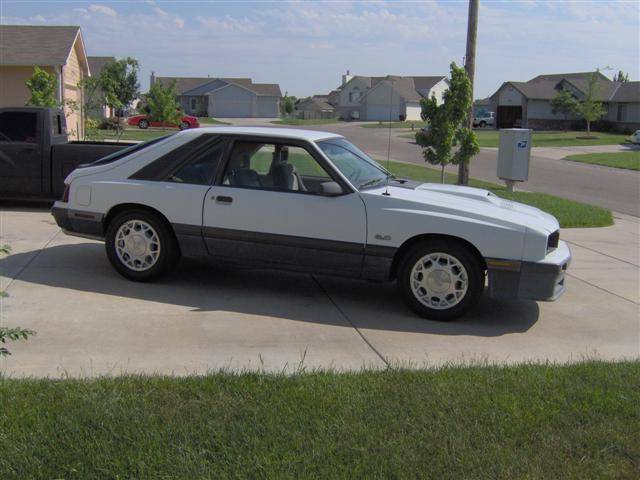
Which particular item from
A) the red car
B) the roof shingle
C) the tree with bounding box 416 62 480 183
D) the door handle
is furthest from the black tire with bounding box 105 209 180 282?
the red car

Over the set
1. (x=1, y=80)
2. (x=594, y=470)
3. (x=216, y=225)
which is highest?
(x=1, y=80)

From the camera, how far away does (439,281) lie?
6340 millimetres

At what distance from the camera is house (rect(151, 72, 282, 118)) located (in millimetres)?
94438

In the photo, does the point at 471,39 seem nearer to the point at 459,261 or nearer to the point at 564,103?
the point at 459,261

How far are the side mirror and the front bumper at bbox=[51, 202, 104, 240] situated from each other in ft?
7.67

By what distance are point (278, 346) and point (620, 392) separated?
7.86 feet

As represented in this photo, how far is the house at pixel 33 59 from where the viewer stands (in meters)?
25.2

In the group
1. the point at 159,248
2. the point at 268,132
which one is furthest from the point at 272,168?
the point at 159,248

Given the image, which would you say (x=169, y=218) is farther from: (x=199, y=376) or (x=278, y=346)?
(x=199, y=376)

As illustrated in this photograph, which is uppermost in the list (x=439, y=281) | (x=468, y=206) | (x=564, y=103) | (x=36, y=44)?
(x=564, y=103)

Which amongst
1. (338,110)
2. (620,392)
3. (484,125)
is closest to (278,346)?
(620,392)

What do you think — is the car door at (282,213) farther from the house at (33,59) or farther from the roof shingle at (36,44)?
the roof shingle at (36,44)

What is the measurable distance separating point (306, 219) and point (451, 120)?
321 inches

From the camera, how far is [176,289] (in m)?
7.04
